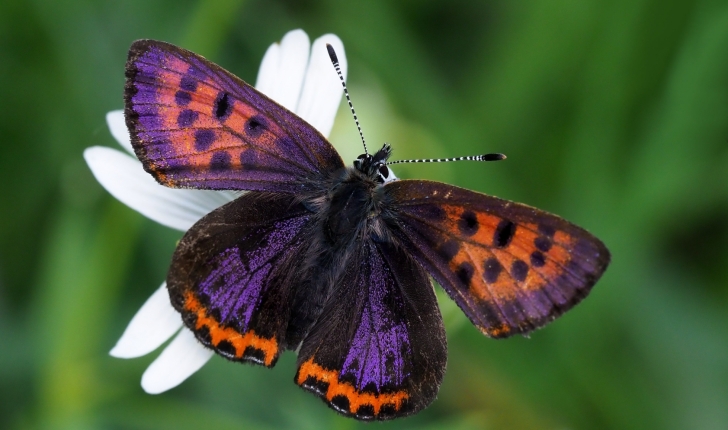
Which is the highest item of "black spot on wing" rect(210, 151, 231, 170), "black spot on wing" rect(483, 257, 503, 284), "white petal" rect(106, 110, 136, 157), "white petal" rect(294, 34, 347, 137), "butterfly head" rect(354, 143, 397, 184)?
"white petal" rect(294, 34, 347, 137)

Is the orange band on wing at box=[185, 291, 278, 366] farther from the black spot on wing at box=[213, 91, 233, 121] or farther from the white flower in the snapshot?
the black spot on wing at box=[213, 91, 233, 121]

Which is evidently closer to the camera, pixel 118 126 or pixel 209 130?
pixel 209 130

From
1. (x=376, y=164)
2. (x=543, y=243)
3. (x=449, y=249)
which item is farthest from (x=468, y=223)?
(x=376, y=164)

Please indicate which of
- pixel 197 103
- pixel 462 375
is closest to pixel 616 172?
pixel 462 375

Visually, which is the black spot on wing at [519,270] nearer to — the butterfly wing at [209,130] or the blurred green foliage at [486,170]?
the butterfly wing at [209,130]

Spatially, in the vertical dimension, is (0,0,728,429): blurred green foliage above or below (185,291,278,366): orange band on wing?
above

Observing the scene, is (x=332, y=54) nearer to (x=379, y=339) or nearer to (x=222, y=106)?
(x=222, y=106)

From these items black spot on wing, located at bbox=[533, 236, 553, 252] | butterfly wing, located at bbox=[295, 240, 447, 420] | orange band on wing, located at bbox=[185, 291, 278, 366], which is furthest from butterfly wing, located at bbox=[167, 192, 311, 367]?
black spot on wing, located at bbox=[533, 236, 553, 252]

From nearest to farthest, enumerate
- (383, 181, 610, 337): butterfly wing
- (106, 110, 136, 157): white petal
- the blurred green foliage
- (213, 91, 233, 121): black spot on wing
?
(383, 181, 610, 337): butterfly wing
(213, 91, 233, 121): black spot on wing
(106, 110, 136, 157): white petal
the blurred green foliage

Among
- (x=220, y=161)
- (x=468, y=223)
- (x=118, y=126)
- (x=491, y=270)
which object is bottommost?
(x=491, y=270)
